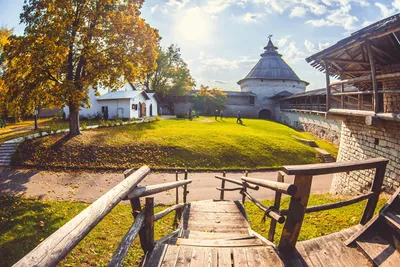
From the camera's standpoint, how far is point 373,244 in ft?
11.1

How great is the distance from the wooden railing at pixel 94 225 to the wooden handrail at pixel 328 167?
1904mm

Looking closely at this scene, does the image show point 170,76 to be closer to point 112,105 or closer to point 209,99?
point 209,99

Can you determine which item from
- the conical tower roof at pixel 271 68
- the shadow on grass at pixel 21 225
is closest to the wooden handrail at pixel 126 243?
the shadow on grass at pixel 21 225

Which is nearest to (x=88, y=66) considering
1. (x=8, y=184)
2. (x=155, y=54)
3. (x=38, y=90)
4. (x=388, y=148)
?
(x=38, y=90)

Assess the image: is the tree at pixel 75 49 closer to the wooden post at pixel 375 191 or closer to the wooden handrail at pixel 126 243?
the wooden handrail at pixel 126 243

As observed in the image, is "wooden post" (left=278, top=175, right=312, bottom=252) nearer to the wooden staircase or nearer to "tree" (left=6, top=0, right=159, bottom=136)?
the wooden staircase

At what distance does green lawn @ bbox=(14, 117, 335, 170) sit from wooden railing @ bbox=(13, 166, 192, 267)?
13.8 metres

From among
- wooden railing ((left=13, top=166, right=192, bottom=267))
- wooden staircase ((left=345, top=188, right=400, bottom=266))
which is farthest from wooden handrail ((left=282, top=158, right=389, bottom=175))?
wooden railing ((left=13, top=166, right=192, bottom=267))

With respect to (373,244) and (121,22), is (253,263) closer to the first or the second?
(373,244)

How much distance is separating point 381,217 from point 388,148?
667 centimetres

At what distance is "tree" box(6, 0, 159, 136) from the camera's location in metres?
16.0

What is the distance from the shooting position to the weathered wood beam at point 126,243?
2.53 meters

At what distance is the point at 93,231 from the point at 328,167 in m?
6.94

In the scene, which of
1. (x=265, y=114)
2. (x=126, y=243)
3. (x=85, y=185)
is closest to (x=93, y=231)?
(x=126, y=243)
